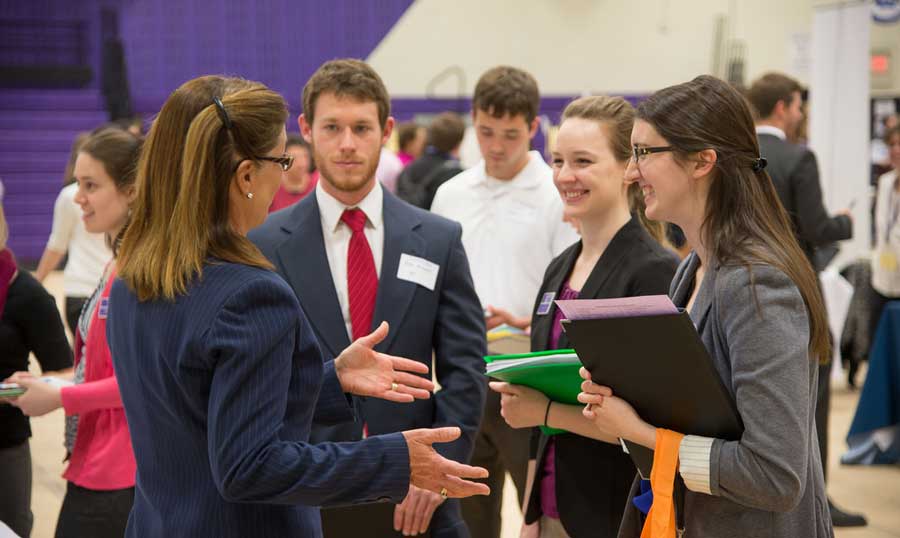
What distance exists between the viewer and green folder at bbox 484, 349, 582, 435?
2010mm

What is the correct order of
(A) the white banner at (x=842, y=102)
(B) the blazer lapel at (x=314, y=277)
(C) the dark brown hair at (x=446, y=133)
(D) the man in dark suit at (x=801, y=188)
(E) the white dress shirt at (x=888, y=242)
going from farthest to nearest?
(C) the dark brown hair at (x=446, y=133), (A) the white banner at (x=842, y=102), (E) the white dress shirt at (x=888, y=242), (D) the man in dark suit at (x=801, y=188), (B) the blazer lapel at (x=314, y=277)

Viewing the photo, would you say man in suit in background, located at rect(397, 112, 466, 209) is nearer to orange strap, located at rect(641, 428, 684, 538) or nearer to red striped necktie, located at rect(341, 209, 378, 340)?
red striped necktie, located at rect(341, 209, 378, 340)

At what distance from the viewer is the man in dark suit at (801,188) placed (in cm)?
454

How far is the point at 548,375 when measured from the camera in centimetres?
207

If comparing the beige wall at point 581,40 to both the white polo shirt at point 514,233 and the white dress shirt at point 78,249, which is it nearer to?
the white dress shirt at point 78,249

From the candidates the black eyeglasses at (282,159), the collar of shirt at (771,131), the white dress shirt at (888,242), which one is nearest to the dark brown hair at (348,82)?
the black eyeglasses at (282,159)

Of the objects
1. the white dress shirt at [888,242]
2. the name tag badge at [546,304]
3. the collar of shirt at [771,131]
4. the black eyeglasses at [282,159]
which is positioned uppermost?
the black eyeglasses at [282,159]

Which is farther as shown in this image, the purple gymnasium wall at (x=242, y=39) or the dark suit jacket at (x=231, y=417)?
the purple gymnasium wall at (x=242, y=39)

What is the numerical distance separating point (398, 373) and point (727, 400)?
0.66 meters

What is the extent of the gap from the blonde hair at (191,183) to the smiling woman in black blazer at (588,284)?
2.58 feet

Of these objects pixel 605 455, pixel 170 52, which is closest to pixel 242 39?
pixel 170 52

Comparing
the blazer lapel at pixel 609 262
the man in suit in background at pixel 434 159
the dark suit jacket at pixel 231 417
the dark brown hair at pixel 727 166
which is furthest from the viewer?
the man in suit in background at pixel 434 159

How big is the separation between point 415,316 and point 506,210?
124 centimetres

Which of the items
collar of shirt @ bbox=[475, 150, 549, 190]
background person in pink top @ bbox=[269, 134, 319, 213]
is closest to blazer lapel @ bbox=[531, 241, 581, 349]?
collar of shirt @ bbox=[475, 150, 549, 190]
